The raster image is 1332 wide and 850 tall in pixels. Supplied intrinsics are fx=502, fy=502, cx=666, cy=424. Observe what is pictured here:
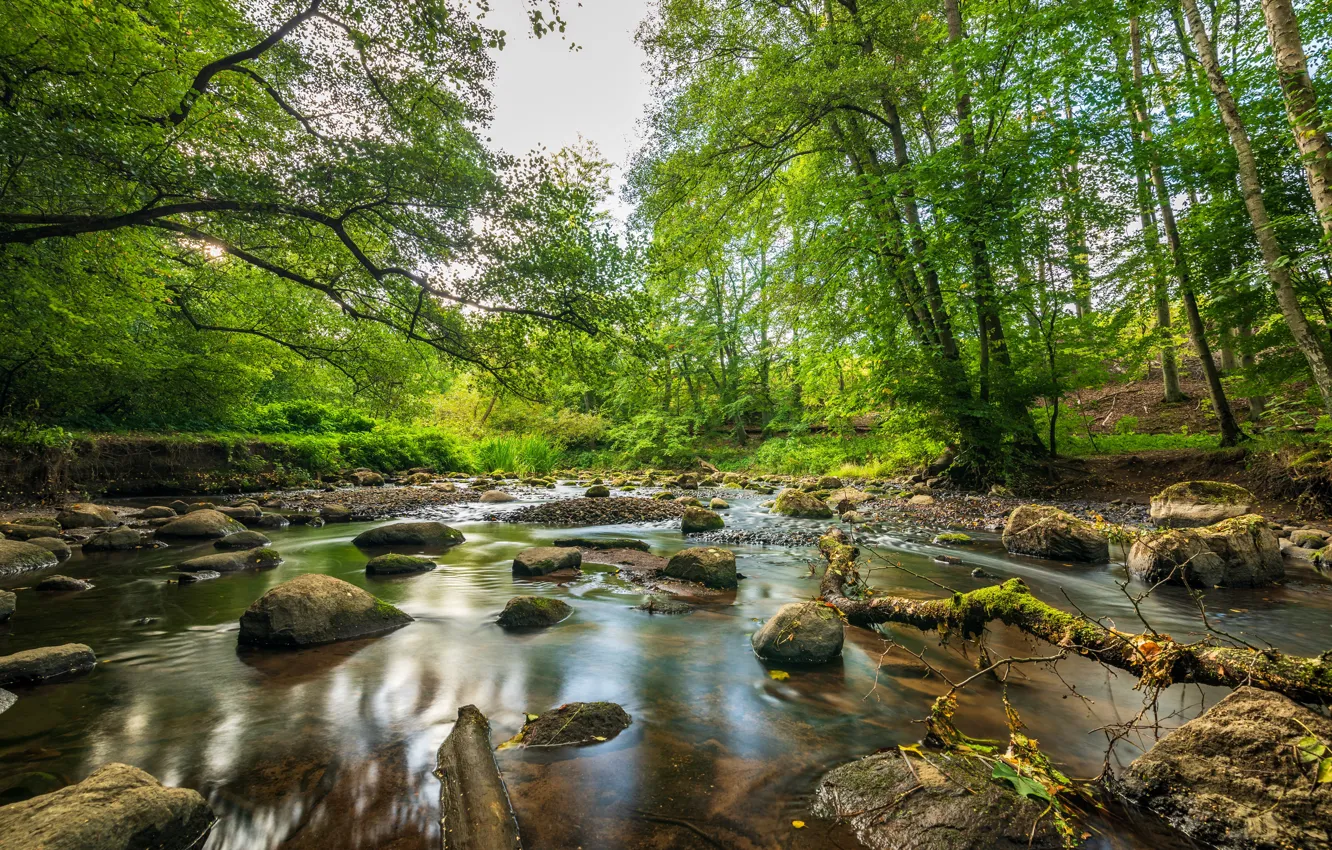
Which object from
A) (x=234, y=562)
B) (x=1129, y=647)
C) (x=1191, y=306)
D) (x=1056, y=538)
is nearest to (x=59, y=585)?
(x=234, y=562)

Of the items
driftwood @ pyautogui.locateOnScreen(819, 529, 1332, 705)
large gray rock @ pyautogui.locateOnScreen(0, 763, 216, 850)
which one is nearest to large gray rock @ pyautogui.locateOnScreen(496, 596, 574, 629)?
large gray rock @ pyautogui.locateOnScreen(0, 763, 216, 850)

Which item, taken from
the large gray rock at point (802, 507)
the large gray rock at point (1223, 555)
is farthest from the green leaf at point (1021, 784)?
the large gray rock at point (802, 507)

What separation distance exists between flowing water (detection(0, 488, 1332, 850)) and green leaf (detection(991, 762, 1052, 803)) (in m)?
0.28

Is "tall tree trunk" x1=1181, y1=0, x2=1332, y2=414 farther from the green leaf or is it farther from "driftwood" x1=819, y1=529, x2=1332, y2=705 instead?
the green leaf

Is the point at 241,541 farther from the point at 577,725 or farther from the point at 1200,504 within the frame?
the point at 1200,504

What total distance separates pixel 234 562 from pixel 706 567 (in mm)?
A: 5669

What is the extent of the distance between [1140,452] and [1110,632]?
12.2 metres

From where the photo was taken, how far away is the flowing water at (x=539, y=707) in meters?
2.06

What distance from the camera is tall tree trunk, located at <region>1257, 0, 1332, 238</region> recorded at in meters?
5.07

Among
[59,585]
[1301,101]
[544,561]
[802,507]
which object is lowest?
[802,507]

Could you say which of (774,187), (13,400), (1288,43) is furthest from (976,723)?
(13,400)

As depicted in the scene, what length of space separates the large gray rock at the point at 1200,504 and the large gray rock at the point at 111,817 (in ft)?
34.7

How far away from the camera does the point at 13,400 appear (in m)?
9.77

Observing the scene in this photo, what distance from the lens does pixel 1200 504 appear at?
720 centimetres
